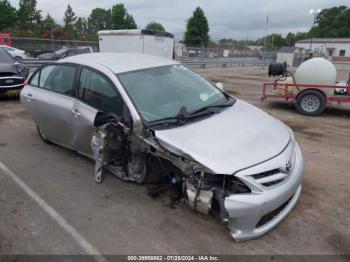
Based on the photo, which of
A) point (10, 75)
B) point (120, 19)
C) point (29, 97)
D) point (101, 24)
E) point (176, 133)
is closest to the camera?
point (176, 133)

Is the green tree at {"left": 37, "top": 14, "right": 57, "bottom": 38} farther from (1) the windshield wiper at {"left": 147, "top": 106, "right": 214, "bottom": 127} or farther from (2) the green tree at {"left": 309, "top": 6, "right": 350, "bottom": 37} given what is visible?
(2) the green tree at {"left": 309, "top": 6, "right": 350, "bottom": 37}

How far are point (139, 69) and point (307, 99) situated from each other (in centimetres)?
582

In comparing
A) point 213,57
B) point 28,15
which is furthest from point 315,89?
point 28,15

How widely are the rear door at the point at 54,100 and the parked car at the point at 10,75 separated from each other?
14.3 ft

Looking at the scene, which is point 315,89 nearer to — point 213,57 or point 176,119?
point 176,119

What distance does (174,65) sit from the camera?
448 centimetres

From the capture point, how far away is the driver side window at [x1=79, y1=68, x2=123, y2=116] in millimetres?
3725

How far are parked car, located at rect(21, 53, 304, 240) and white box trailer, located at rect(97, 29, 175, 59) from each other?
10.8m

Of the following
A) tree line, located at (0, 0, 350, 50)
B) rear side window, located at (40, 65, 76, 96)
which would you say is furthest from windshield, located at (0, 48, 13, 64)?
tree line, located at (0, 0, 350, 50)

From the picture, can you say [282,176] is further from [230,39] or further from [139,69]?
[230,39]

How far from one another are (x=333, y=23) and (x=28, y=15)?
270 feet

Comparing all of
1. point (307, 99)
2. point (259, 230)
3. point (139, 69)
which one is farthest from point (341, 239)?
point (307, 99)

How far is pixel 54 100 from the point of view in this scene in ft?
14.8

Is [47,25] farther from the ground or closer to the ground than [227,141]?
farther from the ground
